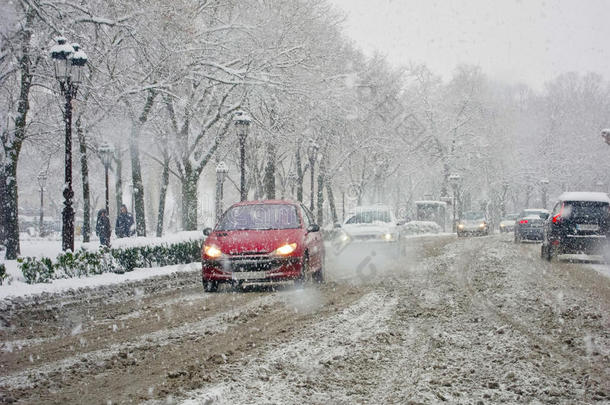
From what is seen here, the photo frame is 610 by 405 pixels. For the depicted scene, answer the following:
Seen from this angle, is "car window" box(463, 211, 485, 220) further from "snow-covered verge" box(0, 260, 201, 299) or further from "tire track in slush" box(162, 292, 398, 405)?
"tire track in slush" box(162, 292, 398, 405)

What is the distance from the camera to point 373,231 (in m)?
19.7

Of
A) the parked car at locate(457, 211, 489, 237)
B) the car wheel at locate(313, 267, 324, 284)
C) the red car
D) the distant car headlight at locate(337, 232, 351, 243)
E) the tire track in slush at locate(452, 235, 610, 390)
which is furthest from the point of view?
the parked car at locate(457, 211, 489, 237)

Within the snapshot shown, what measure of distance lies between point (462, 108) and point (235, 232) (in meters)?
56.8

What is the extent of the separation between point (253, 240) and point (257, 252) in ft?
1.08

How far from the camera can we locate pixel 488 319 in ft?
27.6

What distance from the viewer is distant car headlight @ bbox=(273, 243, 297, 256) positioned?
11.6 m

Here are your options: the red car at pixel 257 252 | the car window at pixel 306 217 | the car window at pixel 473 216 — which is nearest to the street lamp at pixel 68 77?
the red car at pixel 257 252

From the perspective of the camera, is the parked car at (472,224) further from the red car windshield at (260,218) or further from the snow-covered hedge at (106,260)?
the red car windshield at (260,218)

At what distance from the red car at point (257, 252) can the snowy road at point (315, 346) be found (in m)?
0.36

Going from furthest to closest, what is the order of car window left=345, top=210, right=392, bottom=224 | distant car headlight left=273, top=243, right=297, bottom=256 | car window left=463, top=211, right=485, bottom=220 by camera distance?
car window left=463, top=211, right=485, bottom=220
car window left=345, top=210, right=392, bottom=224
distant car headlight left=273, top=243, right=297, bottom=256

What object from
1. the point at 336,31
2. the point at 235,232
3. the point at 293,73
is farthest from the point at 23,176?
the point at 235,232

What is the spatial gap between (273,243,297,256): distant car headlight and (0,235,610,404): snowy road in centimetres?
71

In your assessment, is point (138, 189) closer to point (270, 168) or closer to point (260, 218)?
point (270, 168)

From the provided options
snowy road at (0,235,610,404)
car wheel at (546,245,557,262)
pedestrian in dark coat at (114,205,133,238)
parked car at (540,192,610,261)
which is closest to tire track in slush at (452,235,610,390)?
snowy road at (0,235,610,404)
